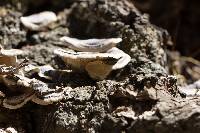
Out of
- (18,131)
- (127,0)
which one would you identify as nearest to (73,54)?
(18,131)

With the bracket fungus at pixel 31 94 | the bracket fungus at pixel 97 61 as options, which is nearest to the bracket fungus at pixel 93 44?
the bracket fungus at pixel 97 61

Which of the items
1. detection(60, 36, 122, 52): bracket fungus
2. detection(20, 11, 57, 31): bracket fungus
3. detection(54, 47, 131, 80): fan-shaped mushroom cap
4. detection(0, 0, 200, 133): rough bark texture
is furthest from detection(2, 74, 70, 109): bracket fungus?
detection(20, 11, 57, 31): bracket fungus

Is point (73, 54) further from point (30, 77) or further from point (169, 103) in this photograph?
point (169, 103)

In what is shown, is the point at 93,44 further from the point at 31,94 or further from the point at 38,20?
the point at 38,20

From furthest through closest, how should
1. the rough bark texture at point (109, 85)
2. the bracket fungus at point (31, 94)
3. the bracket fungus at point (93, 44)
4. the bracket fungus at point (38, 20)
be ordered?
the bracket fungus at point (38, 20)
the bracket fungus at point (93, 44)
the bracket fungus at point (31, 94)
the rough bark texture at point (109, 85)

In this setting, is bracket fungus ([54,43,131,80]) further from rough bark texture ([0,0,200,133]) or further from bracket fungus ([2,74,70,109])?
bracket fungus ([2,74,70,109])

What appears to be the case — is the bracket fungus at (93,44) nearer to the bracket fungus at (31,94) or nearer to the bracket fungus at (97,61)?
the bracket fungus at (97,61)

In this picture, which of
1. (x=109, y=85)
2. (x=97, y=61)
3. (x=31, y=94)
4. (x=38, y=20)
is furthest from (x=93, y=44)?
(x=38, y=20)
